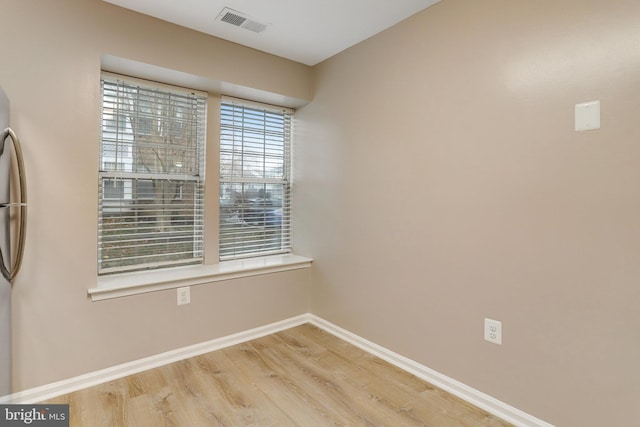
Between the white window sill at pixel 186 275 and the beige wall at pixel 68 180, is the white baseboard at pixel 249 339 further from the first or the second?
the white window sill at pixel 186 275

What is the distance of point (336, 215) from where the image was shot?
2.81 meters

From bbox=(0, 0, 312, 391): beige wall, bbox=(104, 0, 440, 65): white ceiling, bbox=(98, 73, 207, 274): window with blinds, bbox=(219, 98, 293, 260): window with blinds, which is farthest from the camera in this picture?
bbox=(219, 98, 293, 260): window with blinds

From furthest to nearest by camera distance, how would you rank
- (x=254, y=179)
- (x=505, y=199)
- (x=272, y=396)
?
1. (x=254, y=179)
2. (x=272, y=396)
3. (x=505, y=199)

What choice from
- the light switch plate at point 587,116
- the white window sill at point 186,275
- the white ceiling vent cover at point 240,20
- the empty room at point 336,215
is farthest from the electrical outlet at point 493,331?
the white ceiling vent cover at point 240,20

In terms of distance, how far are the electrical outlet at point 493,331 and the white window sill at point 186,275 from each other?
161 centimetres

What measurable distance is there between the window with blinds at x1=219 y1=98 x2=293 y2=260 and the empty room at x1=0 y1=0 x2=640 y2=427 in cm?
3

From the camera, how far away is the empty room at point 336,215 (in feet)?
4.94

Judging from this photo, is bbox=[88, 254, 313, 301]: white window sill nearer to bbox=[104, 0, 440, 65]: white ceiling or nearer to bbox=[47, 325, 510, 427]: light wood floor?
bbox=[47, 325, 510, 427]: light wood floor

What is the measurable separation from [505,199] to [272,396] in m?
1.72

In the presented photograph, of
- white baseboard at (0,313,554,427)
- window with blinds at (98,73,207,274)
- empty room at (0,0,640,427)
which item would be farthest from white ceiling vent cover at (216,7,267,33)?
white baseboard at (0,313,554,427)

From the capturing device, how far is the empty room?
4.94 ft

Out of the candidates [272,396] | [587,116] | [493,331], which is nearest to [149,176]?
[272,396]

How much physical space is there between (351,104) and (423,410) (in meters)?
2.17

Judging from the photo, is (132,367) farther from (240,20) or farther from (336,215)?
(240,20)
